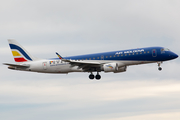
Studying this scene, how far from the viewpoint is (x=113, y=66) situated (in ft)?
212

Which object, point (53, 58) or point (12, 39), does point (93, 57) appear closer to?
point (53, 58)

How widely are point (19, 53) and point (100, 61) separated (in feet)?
59.7

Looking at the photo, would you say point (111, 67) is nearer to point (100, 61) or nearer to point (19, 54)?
point (100, 61)

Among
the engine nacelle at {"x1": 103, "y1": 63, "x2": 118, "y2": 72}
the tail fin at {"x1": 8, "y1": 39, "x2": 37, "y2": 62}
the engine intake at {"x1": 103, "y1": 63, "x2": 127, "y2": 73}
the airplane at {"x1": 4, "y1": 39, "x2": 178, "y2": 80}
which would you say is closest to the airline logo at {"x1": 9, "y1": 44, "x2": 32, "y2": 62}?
the tail fin at {"x1": 8, "y1": 39, "x2": 37, "y2": 62}

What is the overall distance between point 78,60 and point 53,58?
227 inches

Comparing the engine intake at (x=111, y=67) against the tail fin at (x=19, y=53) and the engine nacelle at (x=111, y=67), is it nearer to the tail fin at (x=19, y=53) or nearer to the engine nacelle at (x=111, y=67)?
the engine nacelle at (x=111, y=67)

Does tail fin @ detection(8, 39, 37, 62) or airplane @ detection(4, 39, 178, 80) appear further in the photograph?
tail fin @ detection(8, 39, 37, 62)

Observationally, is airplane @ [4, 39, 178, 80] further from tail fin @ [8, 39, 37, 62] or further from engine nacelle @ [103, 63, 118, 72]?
tail fin @ [8, 39, 37, 62]

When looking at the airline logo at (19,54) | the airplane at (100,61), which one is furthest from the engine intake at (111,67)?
the airline logo at (19,54)

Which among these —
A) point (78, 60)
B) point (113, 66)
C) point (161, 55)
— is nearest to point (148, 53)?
point (161, 55)

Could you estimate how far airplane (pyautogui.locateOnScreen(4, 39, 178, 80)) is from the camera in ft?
212

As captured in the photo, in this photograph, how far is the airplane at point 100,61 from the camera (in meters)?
64.8

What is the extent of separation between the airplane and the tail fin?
3.11 feet

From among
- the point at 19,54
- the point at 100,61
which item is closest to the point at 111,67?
the point at 100,61
